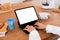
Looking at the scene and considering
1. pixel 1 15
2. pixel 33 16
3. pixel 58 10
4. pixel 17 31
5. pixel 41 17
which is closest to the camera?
pixel 17 31

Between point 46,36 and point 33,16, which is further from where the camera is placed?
point 33,16

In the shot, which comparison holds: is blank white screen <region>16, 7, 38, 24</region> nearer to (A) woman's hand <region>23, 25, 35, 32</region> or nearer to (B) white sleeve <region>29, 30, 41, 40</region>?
(A) woman's hand <region>23, 25, 35, 32</region>

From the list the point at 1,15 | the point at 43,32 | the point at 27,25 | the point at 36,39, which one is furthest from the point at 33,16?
the point at 1,15

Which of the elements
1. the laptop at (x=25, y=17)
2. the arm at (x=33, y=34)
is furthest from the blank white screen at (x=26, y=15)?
the arm at (x=33, y=34)

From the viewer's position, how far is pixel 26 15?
61.6 inches

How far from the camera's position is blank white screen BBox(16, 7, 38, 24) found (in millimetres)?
1515

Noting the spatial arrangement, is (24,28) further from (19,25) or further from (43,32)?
(43,32)

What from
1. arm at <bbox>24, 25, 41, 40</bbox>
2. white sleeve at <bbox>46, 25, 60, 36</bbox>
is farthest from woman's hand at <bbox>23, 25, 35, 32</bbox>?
white sleeve at <bbox>46, 25, 60, 36</bbox>

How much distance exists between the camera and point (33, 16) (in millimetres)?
1619

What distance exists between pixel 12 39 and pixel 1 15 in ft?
2.32

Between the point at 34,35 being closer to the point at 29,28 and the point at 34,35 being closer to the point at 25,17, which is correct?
the point at 29,28

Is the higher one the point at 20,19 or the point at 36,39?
the point at 20,19

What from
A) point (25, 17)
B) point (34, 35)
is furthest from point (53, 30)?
point (25, 17)

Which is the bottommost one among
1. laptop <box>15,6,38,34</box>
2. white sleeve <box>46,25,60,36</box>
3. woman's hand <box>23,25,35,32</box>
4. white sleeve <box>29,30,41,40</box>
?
white sleeve <box>46,25,60,36</box>
